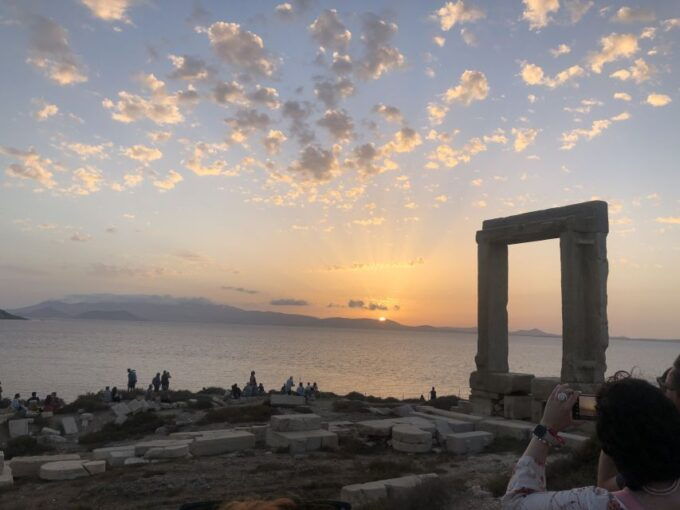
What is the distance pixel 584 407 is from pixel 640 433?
65 centimetres

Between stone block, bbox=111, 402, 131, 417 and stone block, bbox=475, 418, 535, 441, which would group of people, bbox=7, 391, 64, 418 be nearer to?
stone block, bbox=111, 402, 131, 417

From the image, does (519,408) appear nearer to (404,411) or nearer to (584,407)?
(404,411)

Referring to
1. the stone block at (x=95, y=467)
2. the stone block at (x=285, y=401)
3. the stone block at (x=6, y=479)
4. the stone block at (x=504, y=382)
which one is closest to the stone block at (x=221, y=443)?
the stone block at (x=95, y=467)

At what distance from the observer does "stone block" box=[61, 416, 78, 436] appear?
17016 millimetres

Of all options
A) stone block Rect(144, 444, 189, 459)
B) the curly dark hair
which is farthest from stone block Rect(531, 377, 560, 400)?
the curly dark hair

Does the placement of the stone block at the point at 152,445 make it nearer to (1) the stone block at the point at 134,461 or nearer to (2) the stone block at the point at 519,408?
(1) the stone block at the point at 134,461

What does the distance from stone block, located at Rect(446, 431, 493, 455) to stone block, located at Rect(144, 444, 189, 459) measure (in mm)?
5742

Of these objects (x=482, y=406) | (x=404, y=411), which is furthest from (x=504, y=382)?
(x=404, y=411)

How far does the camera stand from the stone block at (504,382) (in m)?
15.8

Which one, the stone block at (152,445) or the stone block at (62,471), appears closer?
the stone block at (62,471)

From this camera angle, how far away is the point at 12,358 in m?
65.1

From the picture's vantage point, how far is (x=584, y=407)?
3.02 meters

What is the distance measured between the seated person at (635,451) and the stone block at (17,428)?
17519 millimetres

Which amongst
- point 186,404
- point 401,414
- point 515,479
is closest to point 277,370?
point 186,404
